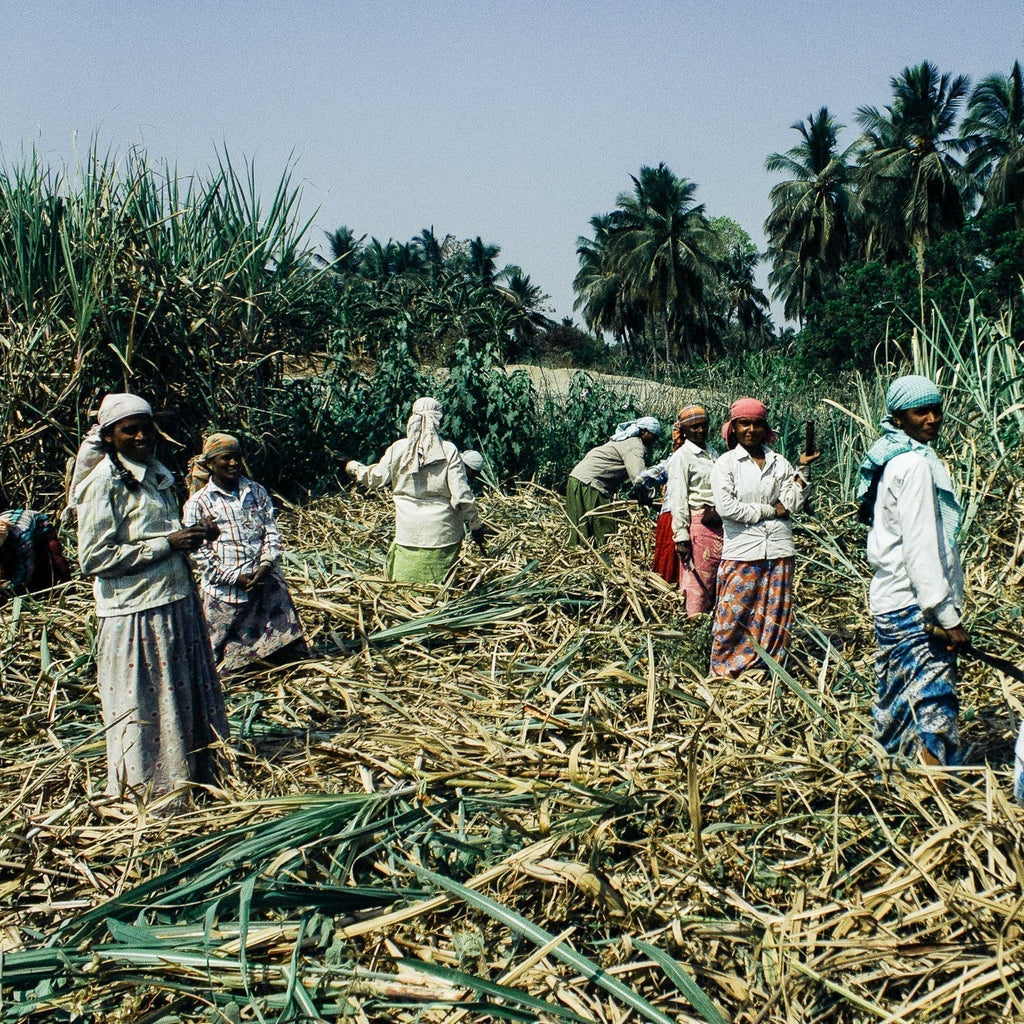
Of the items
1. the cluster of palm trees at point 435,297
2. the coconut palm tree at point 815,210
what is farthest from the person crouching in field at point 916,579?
Result: the coconut palm tree at point 815,210

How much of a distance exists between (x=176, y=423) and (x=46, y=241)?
165cm

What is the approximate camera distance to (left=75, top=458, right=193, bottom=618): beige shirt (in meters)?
3.30

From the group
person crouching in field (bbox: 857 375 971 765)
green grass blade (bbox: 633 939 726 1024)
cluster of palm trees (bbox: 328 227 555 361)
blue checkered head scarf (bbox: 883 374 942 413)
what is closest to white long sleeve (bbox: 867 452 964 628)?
person crouching in field (bbox: 857 375 971 765)

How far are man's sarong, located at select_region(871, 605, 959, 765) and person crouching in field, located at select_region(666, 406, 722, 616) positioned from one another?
1835 mm

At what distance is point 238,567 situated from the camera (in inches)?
178

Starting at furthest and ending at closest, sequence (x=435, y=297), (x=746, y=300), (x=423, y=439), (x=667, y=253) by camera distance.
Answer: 1. (x=746, y=300)
2. (x=667, y=253)
3. (x=435, y=297)
4. (x=423, y=439)

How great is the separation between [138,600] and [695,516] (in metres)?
2.78

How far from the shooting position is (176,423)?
26.0 feet

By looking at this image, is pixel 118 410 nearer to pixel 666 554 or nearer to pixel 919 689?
pixel 919 689

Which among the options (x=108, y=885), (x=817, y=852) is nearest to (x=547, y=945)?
(x=817, y=852)

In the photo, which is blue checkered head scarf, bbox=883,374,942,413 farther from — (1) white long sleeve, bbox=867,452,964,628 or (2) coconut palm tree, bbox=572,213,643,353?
(2) coconut palm tree, bbox=572,213,643,353

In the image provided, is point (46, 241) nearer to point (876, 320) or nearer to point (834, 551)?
point (834, 551)

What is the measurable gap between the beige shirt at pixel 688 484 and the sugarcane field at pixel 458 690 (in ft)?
0.08

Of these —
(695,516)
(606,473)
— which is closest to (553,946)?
(695,516)
